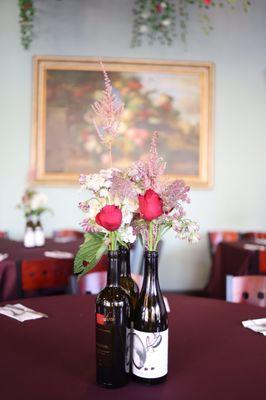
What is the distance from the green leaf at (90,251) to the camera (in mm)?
1020

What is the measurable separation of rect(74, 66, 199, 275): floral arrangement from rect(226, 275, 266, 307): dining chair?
1095mm

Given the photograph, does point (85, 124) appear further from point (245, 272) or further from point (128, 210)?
point (128, 210)

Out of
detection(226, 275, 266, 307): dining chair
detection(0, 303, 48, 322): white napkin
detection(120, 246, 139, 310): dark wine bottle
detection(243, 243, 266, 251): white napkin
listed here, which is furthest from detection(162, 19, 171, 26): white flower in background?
detection(120, 246, 139, 310): dark wine bottle

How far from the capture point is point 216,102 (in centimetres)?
519

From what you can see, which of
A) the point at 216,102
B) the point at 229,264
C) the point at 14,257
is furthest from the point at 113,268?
the point at 216,102

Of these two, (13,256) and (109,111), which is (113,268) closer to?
(109,111)

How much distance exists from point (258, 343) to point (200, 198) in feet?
12.8

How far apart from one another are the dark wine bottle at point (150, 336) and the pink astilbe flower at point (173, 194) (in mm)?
128

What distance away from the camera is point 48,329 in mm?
1437

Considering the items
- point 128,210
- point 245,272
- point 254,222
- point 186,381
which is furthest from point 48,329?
point 254,222

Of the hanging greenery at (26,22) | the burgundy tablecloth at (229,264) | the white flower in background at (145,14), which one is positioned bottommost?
the burgundy tablecloth at (229,264)

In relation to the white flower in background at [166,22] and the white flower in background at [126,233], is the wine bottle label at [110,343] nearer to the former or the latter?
the white flower in background at [126,233]

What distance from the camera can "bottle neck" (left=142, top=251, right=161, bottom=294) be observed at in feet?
3.40

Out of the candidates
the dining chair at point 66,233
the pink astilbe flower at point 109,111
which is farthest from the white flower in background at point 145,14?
the pink astilbe flower at point 109,111
